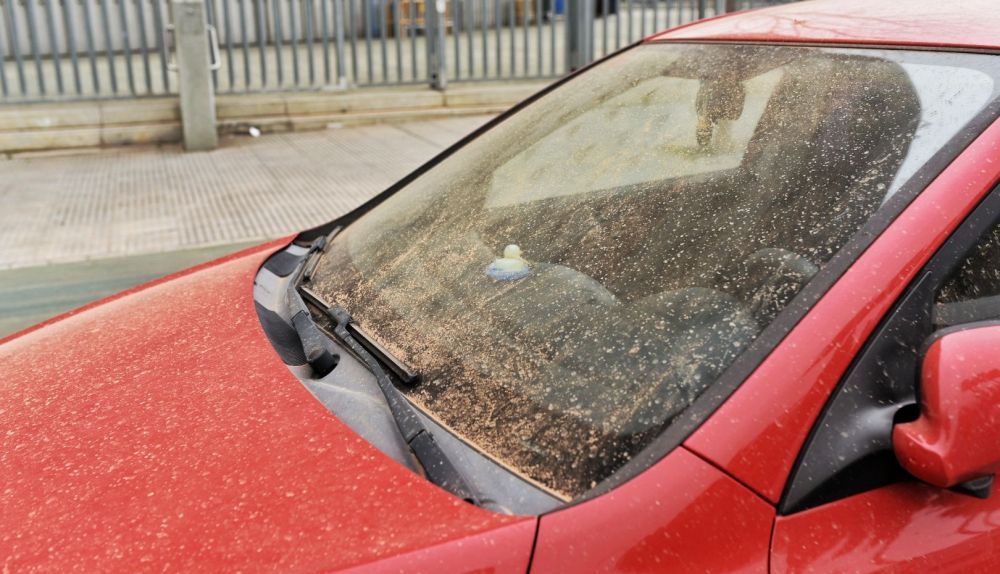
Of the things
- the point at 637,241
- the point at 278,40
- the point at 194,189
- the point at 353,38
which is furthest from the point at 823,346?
the point at 353,38

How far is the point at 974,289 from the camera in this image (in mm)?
1532

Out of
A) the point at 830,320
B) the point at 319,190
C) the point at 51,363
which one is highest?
the point at 830,320

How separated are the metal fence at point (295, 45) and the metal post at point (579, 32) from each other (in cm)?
2

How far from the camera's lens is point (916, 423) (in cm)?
133

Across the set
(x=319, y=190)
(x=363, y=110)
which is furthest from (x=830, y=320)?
(x=363, y=110)

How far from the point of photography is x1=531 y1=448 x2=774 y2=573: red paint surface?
1.26 metres

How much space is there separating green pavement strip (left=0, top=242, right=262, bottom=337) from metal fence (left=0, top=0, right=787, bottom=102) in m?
3.81

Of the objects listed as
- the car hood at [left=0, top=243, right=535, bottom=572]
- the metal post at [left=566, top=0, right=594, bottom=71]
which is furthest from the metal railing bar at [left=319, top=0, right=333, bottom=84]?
the car hood at [left=0, top=243, right=535, bottom=572]

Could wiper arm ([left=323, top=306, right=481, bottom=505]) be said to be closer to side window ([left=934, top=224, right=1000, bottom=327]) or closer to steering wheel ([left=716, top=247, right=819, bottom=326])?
steering wheel ([left=716, top=247, right=819, bottom=326])

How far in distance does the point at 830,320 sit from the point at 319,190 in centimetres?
592

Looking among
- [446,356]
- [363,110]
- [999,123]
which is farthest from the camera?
[363,110]

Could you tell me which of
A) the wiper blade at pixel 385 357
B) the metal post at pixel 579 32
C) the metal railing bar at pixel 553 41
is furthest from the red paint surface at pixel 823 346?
the metal post at pixel 579 32

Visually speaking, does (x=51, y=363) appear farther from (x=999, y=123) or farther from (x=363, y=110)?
(x=363, y=110)

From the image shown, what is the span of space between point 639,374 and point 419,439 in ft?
1.24
